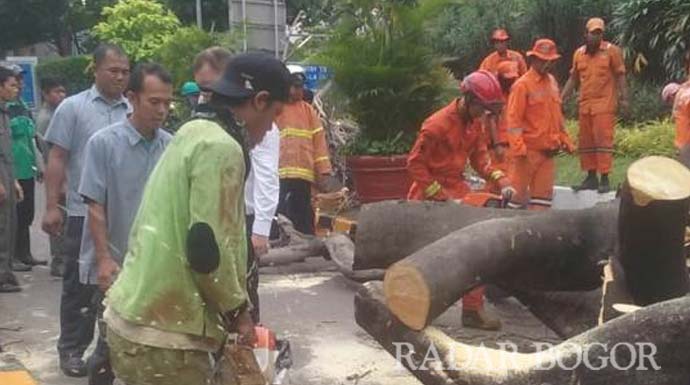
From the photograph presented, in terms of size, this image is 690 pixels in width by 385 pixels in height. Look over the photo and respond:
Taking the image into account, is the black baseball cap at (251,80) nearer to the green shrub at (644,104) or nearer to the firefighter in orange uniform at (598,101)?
the firefighter in orange uniform at (598,101)

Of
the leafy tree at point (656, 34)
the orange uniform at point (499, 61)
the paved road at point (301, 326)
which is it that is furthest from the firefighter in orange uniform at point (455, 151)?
the leafy tree at point (656, 34)

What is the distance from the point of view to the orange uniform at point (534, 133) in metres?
10.0

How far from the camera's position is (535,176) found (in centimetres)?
1016

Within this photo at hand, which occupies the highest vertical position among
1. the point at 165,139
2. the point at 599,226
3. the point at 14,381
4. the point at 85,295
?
the point at 165,139

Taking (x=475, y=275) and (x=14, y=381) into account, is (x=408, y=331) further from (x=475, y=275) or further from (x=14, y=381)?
(x=14, y=381)

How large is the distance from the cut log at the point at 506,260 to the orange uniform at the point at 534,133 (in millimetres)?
4191

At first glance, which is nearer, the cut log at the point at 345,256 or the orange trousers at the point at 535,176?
the cut log at the point at 345,256

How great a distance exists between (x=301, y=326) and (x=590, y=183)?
4931 mm

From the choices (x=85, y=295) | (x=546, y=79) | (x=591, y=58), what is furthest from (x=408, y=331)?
(x=591, y=58)

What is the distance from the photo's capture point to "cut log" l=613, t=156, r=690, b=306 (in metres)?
4.84

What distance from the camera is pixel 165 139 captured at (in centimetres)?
574

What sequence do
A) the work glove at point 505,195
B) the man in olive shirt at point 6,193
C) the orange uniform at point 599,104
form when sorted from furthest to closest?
the orange uniform at point 599,104 < the man in olive shirt at point 6,193 < the work glove at point 505,195

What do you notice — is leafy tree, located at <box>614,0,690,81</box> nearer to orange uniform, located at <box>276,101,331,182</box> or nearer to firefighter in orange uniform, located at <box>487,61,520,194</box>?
firefighter in orange uniform, located at <box>487,61,520,194</box>

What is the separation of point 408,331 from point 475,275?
1.52ft
